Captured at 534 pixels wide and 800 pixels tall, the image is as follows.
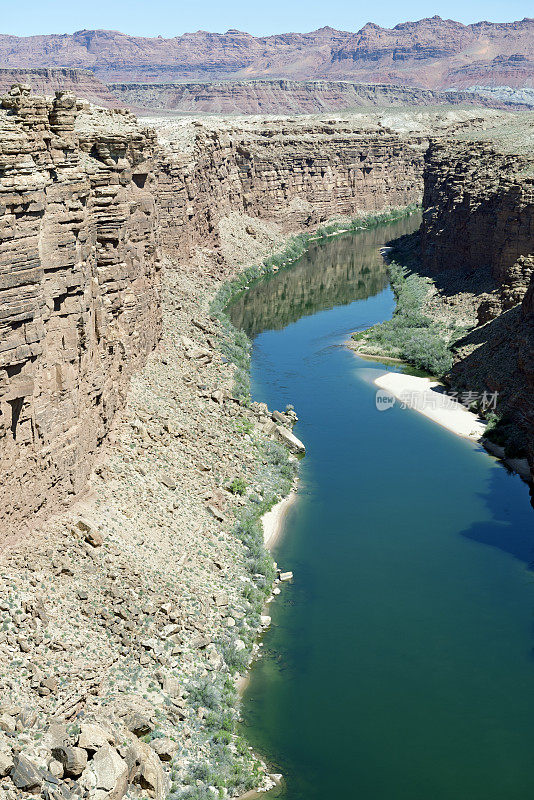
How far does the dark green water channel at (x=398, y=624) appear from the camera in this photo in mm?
22016

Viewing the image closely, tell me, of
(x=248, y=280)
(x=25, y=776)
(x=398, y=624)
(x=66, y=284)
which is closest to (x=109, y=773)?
(x=25, y=776)

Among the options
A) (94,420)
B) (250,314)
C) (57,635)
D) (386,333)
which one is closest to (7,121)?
(94,420)

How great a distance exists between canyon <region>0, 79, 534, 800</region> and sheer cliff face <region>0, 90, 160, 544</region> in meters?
0.06

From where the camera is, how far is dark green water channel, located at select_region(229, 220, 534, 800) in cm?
2202

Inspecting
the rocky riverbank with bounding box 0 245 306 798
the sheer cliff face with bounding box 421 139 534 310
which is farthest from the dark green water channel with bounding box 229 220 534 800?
the sheer cliff face with bounding box 421 139 534 310

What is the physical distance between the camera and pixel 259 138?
90125mm

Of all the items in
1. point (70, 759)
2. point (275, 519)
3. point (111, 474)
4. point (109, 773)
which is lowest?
point (275, 519)

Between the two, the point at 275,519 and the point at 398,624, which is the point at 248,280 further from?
the point at 398,624

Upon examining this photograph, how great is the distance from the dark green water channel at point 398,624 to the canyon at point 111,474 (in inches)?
61.7

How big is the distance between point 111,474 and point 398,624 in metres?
8.93

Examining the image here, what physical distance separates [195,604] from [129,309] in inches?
431

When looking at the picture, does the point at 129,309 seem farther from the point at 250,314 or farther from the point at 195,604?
the point at 250,314

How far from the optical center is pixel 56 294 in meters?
22.4

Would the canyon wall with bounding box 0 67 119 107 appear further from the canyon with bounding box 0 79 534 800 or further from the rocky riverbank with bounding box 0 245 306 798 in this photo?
the rocky riverbank with bounding box 0 245 306 798
